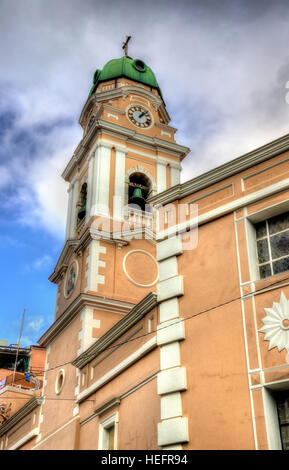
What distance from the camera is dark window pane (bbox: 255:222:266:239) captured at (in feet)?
37.2

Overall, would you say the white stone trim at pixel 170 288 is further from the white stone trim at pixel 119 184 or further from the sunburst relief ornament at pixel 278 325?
the white stone trim at pixel 119 184

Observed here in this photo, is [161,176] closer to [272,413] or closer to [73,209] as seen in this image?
[73,209]

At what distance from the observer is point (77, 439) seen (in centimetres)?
1619

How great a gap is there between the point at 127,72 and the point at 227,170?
17.4 metres

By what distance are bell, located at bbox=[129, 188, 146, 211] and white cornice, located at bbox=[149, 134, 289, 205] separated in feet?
32.3

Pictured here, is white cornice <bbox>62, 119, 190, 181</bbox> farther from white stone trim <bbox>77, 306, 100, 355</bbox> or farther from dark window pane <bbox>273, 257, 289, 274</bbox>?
dark window pane <bbox>273, 257, 289, 274</bbox>

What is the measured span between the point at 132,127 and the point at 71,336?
31.7 ft

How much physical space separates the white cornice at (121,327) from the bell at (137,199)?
25.3ft

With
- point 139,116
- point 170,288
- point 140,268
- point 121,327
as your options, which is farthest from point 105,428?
point 139,116

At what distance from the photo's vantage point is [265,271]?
1086 cm

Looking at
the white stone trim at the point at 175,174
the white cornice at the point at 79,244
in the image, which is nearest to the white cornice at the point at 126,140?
the white stone trim at the point at 175,174

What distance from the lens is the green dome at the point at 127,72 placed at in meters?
28.1

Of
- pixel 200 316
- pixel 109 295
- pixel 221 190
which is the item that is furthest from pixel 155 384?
pixel 109 295
